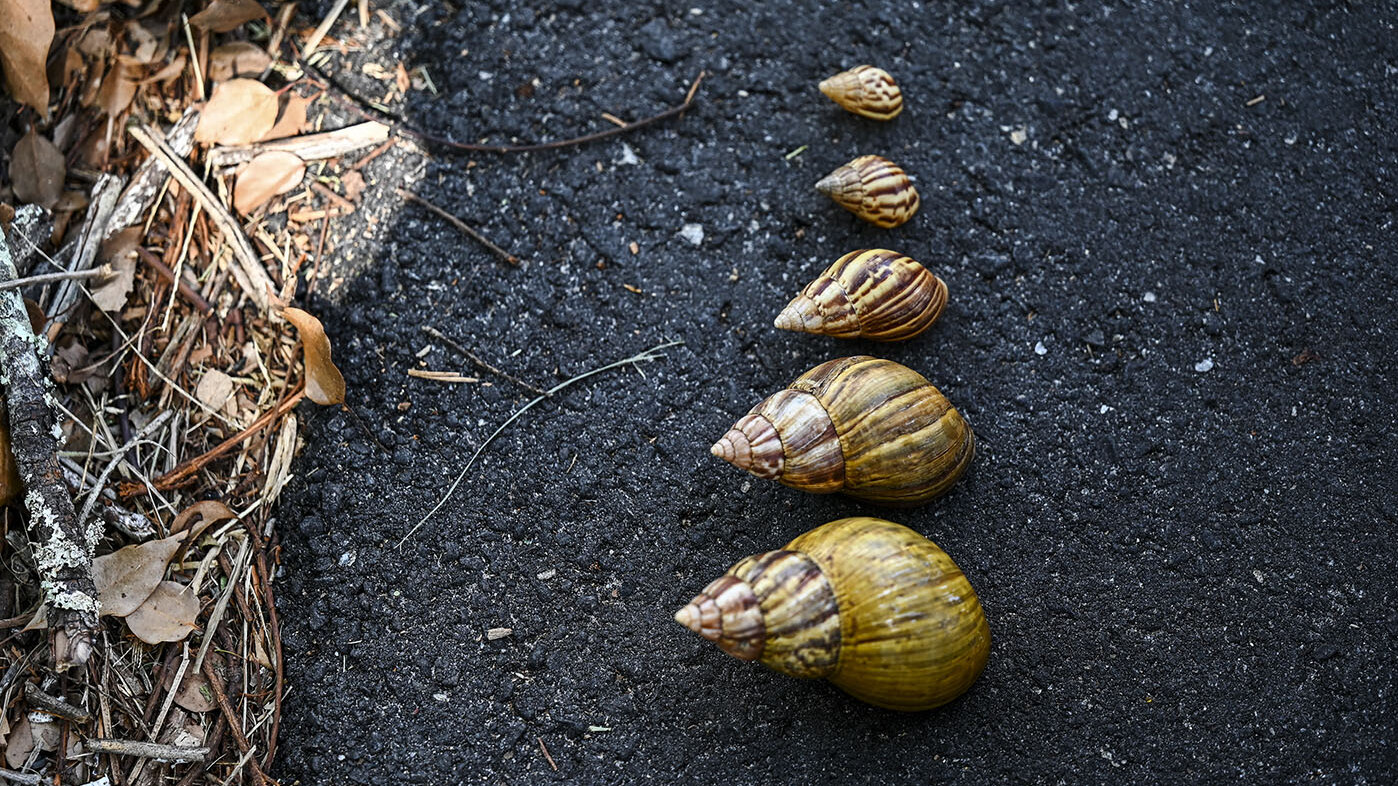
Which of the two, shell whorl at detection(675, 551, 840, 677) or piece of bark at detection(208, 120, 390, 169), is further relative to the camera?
piece of bark at detection(208, 120, 390, 169)

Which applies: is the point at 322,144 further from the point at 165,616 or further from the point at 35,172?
the point at 165,616

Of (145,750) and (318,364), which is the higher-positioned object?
(318,364)

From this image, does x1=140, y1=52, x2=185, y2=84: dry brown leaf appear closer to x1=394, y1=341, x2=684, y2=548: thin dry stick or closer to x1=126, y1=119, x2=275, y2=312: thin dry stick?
x1=126, y1=119, x2=275, y2=312: thin dry stick

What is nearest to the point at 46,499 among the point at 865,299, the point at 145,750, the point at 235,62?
the point at 145,750

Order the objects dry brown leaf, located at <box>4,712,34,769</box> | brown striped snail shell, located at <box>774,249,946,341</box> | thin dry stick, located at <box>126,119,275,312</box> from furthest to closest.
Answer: thin dry stick, located at <box>126,119,275,312</box>
brown striped snail shell, located at <box>774,249,946,341</box>
dry brown leaf, located at <box>4,712,34,769</box>

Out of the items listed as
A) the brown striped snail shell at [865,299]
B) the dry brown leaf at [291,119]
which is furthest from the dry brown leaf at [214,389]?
the brown striped snail shell at [865,299]

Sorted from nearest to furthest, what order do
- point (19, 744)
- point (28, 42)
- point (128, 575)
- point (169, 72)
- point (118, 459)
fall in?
point (19, 744) → point (128, 575) → point (118, 459) → point (28, 42) → point (169, 72)

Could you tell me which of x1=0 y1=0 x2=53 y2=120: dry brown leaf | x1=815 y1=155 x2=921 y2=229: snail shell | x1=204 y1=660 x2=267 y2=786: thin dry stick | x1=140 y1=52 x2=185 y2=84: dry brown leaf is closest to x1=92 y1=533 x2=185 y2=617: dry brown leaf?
x1=204 y1=660 x2=267 y2=786: thin dry stick

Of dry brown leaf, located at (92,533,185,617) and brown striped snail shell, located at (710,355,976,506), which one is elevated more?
brown striped snail shell, located at (710,355,976,506)

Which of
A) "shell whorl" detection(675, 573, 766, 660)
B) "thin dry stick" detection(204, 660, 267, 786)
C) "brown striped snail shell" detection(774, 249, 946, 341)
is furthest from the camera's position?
"brown striped snail shell" detection(774, 249, 946, 341)
